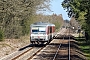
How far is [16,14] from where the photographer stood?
4219 cm

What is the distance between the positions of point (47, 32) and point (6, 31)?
980 centimetres

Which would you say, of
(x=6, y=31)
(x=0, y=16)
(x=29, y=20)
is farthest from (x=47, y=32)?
(x=29, y=20)

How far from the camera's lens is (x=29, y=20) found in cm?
5559

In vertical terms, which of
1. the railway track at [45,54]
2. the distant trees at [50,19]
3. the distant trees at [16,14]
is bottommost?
the railway track at [45,54]

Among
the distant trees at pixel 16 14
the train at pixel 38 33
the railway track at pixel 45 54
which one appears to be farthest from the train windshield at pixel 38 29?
the distant trees at pixel 16 14

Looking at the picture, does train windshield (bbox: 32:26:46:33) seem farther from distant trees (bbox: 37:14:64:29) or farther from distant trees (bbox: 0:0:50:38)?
distant trees (bbox: 37:14:64:29)

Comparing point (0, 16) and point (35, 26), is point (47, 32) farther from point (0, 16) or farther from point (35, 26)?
point (0, 16)

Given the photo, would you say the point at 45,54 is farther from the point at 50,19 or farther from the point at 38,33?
the point at 50,19

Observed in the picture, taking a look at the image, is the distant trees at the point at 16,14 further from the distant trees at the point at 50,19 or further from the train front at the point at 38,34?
the distant trees at the point at 50,19

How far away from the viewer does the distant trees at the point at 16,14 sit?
37594 mm

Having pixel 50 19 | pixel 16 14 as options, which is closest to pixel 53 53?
pixel 16 14

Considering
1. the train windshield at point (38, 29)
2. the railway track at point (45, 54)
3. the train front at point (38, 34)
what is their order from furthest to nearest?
the train windshield at point (38, 29)
the train front at point (38, 34)
the railway track at point (45, 54)

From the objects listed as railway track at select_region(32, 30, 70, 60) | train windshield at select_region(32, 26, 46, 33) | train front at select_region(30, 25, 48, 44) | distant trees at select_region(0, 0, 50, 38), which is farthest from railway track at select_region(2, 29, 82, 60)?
distant trees at select_region(0, 0, 50, 38)

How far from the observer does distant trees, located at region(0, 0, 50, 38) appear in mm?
37594
